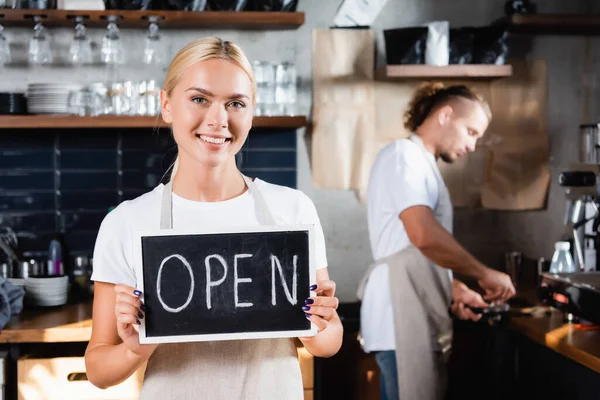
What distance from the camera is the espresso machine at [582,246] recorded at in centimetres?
242

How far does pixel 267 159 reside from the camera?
359 centimetres

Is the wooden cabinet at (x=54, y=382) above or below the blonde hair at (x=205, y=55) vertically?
below

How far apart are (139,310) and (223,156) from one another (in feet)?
1.11

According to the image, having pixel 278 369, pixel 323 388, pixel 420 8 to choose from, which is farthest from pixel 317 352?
pixel 420 8

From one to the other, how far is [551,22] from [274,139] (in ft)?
4.74

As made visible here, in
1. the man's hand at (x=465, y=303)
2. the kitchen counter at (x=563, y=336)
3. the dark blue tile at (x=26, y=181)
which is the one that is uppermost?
the dark blue tile at (x=26, y=181)

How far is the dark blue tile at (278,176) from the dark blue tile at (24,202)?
0.98m

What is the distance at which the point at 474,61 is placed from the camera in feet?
11.3

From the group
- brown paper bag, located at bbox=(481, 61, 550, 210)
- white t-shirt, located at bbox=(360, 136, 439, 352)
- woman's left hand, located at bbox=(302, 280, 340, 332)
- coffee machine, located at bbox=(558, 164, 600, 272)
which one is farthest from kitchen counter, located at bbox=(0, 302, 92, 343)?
brown paper bag, located at bbox=(481, 61, 550, 210)

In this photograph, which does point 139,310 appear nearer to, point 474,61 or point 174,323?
point 174,323

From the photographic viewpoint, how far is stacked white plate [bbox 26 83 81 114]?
10.5 feet

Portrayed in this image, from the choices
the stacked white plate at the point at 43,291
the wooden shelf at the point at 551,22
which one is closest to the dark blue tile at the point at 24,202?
the stacked white plate at the point at 43,291

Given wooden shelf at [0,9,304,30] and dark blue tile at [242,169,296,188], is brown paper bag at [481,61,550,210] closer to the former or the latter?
dark blue tile at [242,169,296,188]

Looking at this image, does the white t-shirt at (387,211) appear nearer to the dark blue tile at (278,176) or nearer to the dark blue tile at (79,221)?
the dark blue tile at (278,176)
